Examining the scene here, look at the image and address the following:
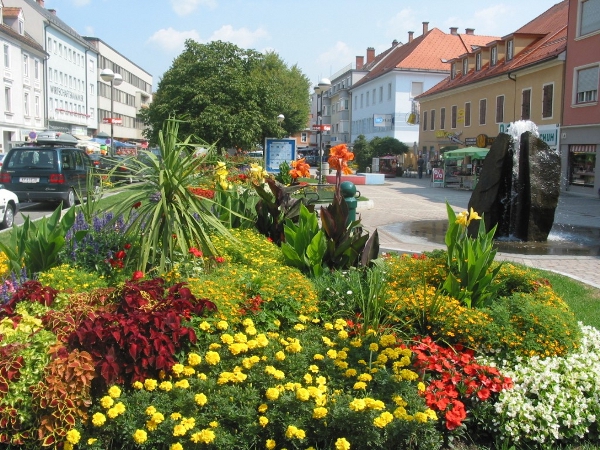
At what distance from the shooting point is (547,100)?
3200 centimetres

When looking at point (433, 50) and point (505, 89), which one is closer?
point (505, 89)

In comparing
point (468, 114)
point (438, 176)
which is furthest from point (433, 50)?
point (438, 176)

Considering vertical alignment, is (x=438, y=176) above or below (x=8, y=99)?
below

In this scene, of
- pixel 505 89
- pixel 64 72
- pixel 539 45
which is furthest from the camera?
pixel 64 72

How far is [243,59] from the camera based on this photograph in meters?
39.6

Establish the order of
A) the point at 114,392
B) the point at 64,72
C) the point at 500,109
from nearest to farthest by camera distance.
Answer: the point at 114,392 → the point at 500,109 → the point at 64,72

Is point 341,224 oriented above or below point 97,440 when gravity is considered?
above

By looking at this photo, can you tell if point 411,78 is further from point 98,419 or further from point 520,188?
point 98,419

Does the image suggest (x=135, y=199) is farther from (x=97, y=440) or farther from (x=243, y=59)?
(x=243, y=59)

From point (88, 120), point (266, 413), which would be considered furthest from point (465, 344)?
point (88, 120)

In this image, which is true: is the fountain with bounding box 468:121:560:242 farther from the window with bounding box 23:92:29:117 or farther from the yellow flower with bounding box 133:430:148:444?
the window with bounding box 23:92:29:117

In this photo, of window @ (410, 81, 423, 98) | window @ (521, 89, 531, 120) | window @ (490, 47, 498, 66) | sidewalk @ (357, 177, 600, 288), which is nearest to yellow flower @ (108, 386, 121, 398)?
sidewalk @ (357, 177, 600, 288)

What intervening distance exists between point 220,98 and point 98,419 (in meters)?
33.6

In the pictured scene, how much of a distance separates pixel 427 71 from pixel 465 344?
191 feet
